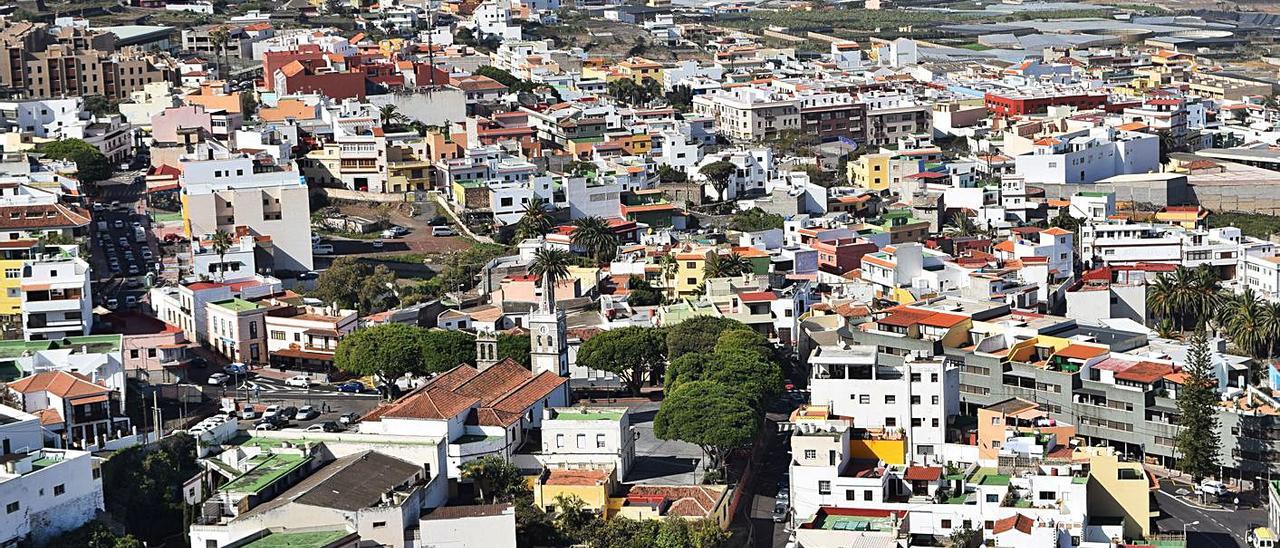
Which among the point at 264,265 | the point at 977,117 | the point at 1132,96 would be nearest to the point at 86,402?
the point at 264,265

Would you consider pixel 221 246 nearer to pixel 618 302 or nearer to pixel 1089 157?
pixel 618 302

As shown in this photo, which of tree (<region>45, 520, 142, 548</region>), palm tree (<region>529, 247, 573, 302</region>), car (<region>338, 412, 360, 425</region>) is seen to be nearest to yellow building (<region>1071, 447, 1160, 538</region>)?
car (<region>338, 412, 360, 425</region>)

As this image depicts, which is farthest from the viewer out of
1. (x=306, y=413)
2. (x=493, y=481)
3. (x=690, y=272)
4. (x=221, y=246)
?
(x=221, y=246)

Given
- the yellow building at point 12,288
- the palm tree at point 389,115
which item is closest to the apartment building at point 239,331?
the yellow building at point 12,288

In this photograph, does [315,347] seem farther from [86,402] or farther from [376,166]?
[376,166]

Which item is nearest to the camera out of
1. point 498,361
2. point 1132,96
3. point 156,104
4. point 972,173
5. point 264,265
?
point 498,361

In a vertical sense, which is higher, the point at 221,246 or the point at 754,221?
the point at 221,246

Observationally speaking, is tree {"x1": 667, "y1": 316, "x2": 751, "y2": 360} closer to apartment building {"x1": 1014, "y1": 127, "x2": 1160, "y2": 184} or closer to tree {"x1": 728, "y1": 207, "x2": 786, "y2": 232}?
tree {"x1": 728, "y1": 207, "x2": 786, "y2": 232}

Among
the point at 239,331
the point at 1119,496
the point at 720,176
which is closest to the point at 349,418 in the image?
the point at 239,331
